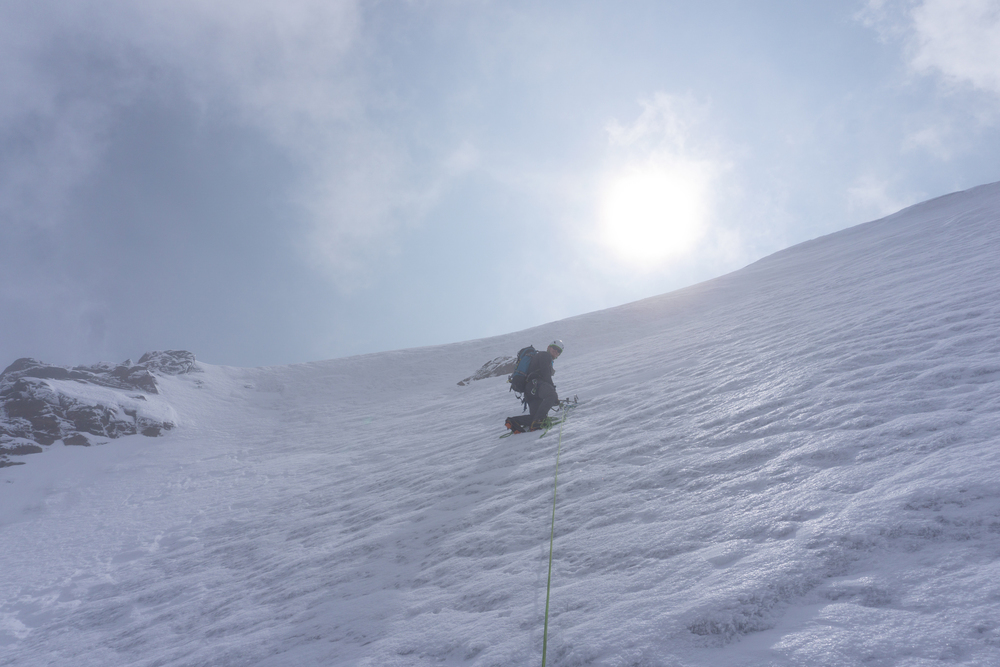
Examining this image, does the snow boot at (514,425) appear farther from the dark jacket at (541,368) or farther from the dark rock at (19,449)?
the dark rock at (19,449)

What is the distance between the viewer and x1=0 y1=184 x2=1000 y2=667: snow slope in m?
2.38

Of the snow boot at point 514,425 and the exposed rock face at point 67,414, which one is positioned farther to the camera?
the exposed rock face at point 67,414

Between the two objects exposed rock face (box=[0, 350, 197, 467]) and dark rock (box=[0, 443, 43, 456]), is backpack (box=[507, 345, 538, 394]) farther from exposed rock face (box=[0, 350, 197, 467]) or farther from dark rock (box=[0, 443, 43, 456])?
dark rock (box=[0, 443, 43, 456])

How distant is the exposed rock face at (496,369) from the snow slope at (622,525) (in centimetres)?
568

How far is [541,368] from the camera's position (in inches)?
313

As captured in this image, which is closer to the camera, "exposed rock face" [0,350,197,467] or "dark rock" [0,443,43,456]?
"dark rock" [0,443,43,456]

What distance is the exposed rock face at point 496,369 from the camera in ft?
55.2

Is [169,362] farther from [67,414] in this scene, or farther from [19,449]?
[19,449]

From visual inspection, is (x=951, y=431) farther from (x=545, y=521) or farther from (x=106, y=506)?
(x=106, y=506)

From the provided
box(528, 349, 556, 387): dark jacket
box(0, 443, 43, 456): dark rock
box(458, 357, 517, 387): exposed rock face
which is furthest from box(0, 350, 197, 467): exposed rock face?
box(528, 349, 556, 387): dark jacket

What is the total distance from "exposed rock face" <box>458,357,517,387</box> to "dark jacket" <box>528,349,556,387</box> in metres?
8.50

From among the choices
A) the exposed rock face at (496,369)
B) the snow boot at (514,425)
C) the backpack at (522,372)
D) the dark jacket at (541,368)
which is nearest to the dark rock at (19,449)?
the exposed rock face at (496,369)

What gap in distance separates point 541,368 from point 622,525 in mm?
4292

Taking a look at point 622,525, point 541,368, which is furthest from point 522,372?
point 622,525
